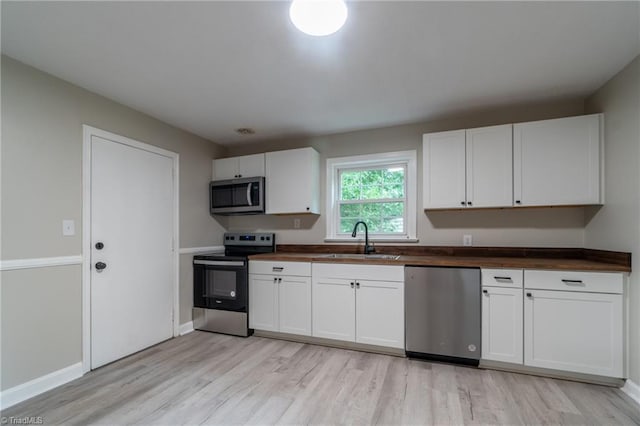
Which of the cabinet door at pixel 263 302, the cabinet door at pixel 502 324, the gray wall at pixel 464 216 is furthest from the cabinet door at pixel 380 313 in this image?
the cabinet door at pixel 263 302

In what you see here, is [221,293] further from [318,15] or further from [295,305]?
[318,15]

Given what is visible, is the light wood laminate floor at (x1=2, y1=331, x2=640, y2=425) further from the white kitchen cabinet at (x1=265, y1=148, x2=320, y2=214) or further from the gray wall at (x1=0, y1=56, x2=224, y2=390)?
the white kitchen cabinet at (x1=265, y1=148, x2=320, y2=214)

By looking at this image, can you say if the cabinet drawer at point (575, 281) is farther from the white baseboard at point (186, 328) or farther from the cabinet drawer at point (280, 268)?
the white baseboard at point (186, 328)

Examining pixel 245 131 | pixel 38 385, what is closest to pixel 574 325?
pixel 245 131

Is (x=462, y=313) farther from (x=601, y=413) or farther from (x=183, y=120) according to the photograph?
(x=183, y=120)

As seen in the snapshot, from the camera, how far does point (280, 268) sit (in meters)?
3.03

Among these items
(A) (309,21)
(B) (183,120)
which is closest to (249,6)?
(A) (309,21)

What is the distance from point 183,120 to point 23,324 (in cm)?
214

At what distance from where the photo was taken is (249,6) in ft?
4.94

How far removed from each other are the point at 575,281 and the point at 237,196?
3.32 metres

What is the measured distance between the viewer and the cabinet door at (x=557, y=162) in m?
2.35

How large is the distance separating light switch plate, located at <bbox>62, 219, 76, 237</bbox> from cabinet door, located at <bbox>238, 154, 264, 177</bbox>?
1.78 metres

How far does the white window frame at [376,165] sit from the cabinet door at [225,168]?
A: 1216 millimetres

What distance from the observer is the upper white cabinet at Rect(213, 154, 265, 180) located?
140 inches
